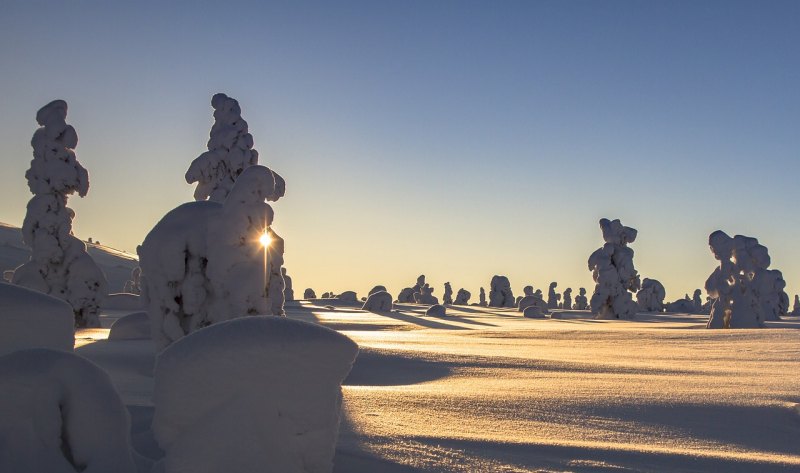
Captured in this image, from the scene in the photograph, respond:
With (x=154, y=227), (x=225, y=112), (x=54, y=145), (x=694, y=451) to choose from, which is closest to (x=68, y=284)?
(x=54, y=145)

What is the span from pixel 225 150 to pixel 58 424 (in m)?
15.1

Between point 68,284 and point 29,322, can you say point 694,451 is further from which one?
point 68,284

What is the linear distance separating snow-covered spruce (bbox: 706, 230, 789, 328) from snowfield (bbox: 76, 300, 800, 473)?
10066 mm

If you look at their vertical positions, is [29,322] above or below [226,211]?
below

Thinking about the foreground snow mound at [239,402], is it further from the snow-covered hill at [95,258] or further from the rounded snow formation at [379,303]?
the snow-covered hill at [95,258]

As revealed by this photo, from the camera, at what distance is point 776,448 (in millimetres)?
5281

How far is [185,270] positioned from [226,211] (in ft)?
3.43

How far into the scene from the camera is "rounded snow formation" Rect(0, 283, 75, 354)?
18.8ft

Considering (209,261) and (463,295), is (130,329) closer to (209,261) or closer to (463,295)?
(209,261)

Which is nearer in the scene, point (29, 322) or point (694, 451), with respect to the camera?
point (694, 451)

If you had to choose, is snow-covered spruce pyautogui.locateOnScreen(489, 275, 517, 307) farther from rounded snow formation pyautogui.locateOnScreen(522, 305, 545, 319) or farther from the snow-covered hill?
the snow-covered hill

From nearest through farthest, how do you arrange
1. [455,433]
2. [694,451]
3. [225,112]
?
[694,451] < [455,433] < [225,112]

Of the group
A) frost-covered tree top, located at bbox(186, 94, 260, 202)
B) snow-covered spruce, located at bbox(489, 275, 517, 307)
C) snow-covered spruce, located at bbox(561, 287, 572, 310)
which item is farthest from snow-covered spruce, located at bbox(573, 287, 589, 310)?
frost-covered tree top, located at bbox(186, 94, 260, 202)

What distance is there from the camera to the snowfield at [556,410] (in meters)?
4.71
